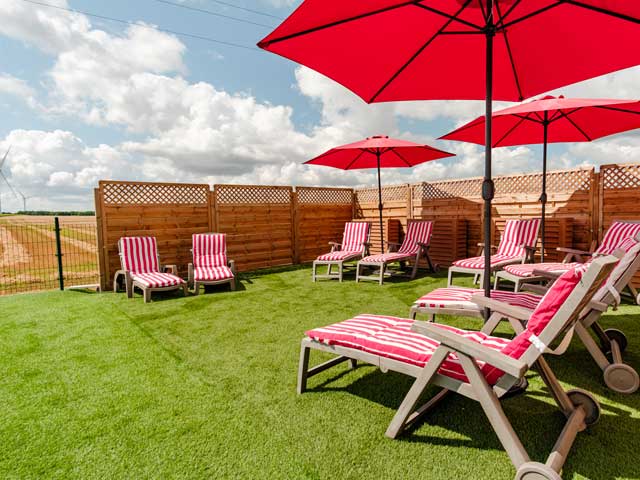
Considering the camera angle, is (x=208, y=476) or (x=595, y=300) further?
(x=595, y=300)

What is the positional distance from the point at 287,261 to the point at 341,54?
20.8 feet

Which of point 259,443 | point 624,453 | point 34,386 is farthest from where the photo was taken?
point 34,386

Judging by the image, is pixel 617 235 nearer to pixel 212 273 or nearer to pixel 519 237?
pixel 519 237

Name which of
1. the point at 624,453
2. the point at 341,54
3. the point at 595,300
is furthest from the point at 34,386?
the point at 595,300

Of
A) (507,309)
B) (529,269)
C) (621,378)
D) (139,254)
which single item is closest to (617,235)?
(529,269)

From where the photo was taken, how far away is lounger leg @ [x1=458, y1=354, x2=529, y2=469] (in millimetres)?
1497

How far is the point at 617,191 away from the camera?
577 centimetres

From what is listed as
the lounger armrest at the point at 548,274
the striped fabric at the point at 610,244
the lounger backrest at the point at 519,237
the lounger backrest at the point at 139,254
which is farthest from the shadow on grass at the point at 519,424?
the lounger backrest at the point at 139,254

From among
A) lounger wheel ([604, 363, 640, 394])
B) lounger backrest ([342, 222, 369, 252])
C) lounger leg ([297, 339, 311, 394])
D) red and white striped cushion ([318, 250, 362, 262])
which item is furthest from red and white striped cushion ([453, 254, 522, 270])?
lounger leg ([297, 339, 311, 394])

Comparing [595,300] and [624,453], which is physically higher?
[595,300]

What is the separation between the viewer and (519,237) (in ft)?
19.5

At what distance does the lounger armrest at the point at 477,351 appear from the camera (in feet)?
4.87

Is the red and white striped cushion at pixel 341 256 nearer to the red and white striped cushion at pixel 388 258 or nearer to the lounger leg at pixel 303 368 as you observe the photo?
the red and white striped cushion at pixel 388 258

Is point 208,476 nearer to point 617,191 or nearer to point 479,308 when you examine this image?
point 479,308
